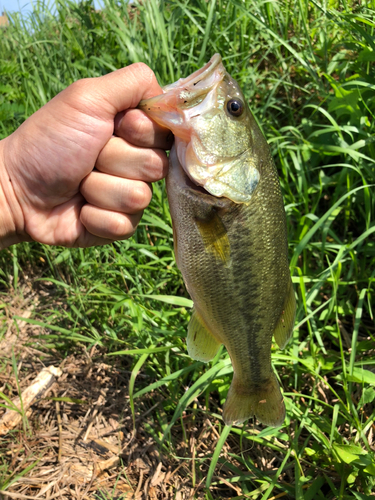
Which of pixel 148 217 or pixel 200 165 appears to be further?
pixel 148 217

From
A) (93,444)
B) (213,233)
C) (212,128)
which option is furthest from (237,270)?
(93,444)

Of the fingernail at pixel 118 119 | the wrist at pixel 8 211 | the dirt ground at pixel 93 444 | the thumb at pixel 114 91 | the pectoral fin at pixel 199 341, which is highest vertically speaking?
the thumb at pixel 114 91

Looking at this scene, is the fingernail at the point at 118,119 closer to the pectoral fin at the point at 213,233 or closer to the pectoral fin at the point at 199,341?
the pectoral fin at the point at 213,233

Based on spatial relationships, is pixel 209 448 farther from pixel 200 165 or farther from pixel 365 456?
pixel 200 165

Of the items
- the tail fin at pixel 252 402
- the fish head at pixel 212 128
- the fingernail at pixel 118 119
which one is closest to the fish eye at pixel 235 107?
the fish head at pixel 212 128

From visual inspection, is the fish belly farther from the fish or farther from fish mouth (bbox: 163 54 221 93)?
fish mouth (bbox: 163 54 221 93)

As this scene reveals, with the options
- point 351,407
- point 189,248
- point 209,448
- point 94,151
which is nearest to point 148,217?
point 94,151
